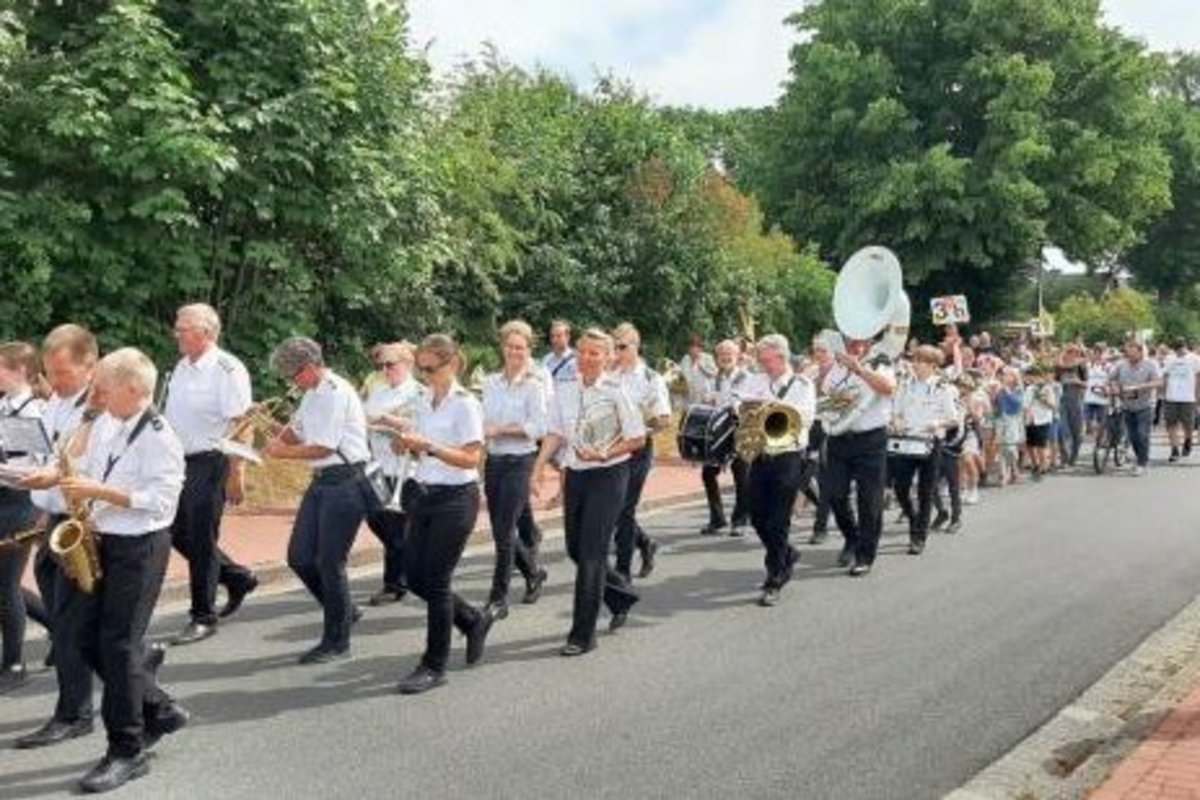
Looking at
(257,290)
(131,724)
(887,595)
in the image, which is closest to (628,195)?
(257,290)

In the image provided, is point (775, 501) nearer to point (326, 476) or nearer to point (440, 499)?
point (440, 499)

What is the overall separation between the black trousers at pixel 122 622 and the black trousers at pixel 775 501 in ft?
15.5

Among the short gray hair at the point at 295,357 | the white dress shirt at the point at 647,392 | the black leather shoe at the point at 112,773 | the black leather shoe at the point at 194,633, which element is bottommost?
the black leather shoe at the point at 112,773

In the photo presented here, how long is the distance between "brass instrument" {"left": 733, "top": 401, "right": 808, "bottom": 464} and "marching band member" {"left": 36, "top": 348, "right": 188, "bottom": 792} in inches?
180

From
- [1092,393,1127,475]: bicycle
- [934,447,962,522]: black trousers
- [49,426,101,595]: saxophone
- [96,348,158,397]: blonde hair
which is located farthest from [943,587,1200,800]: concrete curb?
[1092,393,1127,475]: bicycle

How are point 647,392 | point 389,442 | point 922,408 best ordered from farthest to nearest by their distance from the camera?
point 922,408 → point 647,392 → point 389,442

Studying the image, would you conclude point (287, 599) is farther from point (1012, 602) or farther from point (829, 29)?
point (829, 29)

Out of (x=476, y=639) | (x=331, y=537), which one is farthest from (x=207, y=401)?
(x=476, y=639)

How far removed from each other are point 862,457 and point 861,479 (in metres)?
0.17

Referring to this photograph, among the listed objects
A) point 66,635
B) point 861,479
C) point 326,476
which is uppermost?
point 326,476

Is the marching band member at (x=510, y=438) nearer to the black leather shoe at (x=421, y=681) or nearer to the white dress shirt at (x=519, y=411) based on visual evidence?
the white dress shirt at (x=519, y=411)

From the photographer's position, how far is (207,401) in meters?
7.68

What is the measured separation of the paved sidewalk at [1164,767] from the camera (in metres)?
5.09

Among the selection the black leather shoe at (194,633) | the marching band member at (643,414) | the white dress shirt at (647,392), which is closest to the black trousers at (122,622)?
the black leather shoe at (194,633)
